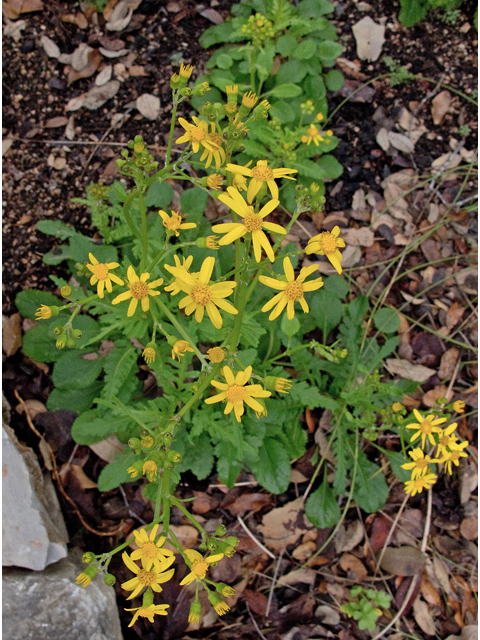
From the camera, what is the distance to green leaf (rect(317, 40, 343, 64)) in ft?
16.5

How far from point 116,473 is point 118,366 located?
3.07 feet

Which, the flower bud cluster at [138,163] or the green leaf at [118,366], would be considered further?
the green leaf at [118,366]

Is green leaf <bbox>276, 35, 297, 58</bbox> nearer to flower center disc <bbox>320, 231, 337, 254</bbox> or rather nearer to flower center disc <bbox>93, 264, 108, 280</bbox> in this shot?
flower center disc <bbox>320, 231, 337, 254</bbox>

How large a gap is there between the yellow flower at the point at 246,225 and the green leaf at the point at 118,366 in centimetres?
169

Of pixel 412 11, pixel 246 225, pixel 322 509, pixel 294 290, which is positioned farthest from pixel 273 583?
pixel 412 11

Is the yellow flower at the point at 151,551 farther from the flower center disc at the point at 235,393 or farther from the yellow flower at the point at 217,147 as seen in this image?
the yellow flower at the point at 217,147

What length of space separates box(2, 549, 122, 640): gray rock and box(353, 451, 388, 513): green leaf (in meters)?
2.39

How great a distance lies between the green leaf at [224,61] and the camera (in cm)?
486

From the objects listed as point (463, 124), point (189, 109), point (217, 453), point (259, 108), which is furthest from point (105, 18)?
point (217, 453)

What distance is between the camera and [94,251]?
4.22 metres

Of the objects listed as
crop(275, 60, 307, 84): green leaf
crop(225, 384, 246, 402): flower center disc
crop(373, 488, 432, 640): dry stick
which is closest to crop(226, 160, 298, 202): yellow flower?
crop(225, 384, 246, 402): flower center disc

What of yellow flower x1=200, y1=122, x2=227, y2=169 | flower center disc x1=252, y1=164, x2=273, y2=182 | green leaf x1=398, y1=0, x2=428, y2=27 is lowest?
flower center disc x1=252, y1=164, x2=273, y2=182

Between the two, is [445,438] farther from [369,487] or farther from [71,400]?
[71,400]

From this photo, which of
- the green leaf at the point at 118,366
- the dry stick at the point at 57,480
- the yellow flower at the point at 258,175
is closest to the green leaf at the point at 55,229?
the green leaf at the point at 118,366
